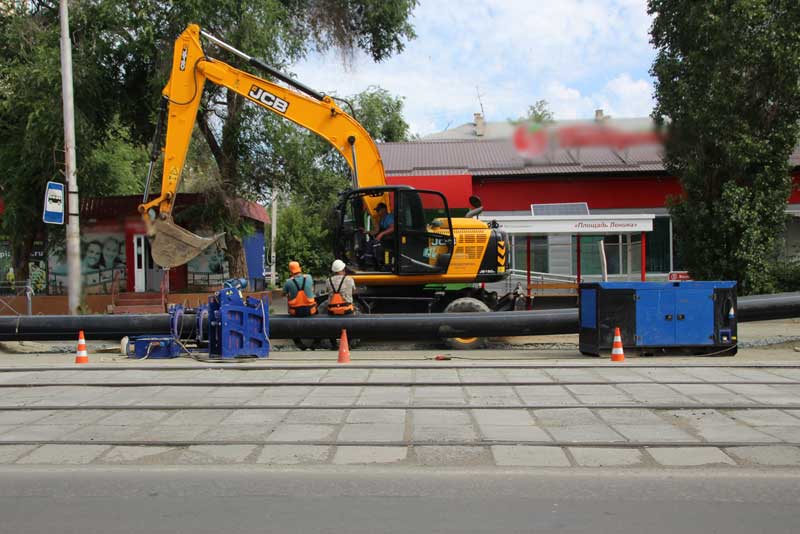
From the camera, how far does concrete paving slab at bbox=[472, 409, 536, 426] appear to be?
7273 mm

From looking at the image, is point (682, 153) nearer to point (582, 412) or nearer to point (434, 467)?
point (582, 412)

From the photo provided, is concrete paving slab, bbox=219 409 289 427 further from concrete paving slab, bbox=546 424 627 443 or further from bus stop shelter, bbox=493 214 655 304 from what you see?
bus stop shelter, bbox=493 214 655 304

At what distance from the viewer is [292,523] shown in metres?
4.72

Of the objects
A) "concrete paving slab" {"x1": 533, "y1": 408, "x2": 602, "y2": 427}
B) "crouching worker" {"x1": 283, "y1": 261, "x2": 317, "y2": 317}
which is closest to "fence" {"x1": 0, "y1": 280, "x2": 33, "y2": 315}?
"crouching worker" {"x1": 283, "y1": 261, "x2": 317, "y2": 317}

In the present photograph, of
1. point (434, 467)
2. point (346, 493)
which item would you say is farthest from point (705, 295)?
point (346, 493)

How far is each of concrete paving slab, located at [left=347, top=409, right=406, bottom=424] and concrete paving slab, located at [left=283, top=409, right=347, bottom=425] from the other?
0.12m

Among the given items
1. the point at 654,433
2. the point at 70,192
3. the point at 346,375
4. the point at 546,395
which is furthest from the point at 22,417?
the point at 70,192

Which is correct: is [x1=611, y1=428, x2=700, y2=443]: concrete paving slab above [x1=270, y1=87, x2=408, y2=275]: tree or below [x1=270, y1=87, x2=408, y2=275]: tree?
below

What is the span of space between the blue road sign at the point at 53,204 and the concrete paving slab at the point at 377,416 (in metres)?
11.8

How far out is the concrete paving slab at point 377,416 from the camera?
7356 mm

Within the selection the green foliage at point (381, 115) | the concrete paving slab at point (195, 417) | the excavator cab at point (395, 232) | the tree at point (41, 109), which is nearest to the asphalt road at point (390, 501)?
the concrete paving slab at point (195, 417)

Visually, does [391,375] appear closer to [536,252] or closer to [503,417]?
[503,417]

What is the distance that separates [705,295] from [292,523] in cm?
973

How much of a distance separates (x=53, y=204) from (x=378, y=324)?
8803mm
